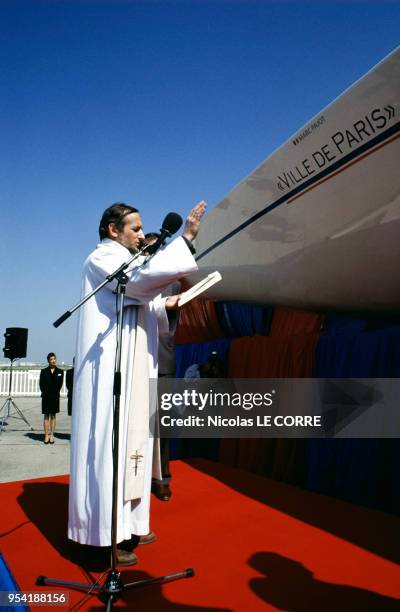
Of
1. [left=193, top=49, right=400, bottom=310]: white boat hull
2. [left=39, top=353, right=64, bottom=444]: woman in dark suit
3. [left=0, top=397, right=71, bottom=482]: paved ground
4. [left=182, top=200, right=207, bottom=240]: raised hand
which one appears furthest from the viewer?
[left=39, top=353, right=64, bottom=444]: woman in dark suit

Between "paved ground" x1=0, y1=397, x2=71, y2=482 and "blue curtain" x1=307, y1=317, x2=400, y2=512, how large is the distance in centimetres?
340

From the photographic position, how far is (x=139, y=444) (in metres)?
2.14

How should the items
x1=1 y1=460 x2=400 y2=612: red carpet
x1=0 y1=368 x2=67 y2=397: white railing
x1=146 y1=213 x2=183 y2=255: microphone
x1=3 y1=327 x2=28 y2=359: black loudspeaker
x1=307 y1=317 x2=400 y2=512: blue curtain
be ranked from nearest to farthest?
x1=1 y1=460 x2=400 y2=612: red carpet
x1=146 y1=213 x2=183 y2=255: microphone
x1=307 y1=317 x2=400 y2=512: blue curtain
x1=3 y1=327 x2=28 y2=359: black loudspeaker
x1=0 y1=368 x2=67 y2=397: white railing

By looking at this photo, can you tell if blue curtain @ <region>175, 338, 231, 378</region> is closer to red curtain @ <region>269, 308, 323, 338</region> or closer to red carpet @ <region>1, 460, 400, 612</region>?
red curtain @ <region>269, 308, 323, 338</region>

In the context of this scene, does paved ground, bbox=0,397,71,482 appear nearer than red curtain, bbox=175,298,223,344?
Yes

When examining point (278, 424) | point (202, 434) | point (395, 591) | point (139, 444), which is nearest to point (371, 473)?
point (278, 424)

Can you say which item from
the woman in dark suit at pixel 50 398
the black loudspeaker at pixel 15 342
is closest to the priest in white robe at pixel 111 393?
the woman in dark suit at pixel 50 398

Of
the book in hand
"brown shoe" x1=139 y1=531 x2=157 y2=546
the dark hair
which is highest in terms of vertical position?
the dark hair

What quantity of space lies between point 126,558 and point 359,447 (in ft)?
6.41

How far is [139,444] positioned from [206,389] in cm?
284

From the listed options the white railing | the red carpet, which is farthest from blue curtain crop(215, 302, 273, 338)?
the white railing

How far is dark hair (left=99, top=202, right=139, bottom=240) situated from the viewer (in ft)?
7.79

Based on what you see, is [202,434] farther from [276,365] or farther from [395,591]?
[395,591]

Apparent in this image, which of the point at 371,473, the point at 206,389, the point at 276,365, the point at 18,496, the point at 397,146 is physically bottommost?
the point at 18,496
